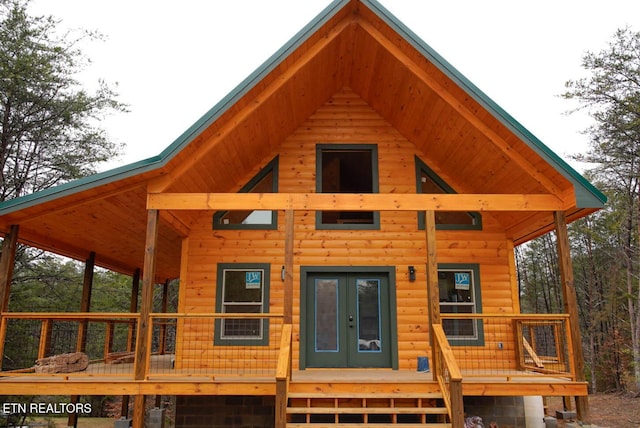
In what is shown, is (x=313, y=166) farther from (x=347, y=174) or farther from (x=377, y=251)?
(x=377, y=251)

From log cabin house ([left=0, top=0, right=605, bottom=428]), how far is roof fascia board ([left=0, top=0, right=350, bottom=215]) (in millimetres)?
23

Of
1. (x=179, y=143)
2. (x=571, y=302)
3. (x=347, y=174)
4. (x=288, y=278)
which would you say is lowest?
(x=571, y=302)

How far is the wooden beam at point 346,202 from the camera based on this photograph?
773 centimetres

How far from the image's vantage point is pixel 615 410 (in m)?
16.8

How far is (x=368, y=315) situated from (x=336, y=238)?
1589 millimetres

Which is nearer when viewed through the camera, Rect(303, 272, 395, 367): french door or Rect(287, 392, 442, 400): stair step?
Rect(287, 392, 442, 400): stair step

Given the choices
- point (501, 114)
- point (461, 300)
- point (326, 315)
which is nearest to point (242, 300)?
point (326, 315)

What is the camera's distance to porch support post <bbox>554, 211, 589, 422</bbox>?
725cm

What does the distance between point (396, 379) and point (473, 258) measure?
11.3ft

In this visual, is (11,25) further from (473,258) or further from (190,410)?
(473,258)

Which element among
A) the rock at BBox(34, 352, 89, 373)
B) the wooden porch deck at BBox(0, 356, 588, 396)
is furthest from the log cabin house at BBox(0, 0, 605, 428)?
the rock at BBox(34, 352, 89, 373)

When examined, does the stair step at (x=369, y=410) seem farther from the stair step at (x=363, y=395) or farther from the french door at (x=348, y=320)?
the french door at (x=348, y=320)

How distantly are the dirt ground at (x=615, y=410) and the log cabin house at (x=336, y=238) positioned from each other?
6.52 metres

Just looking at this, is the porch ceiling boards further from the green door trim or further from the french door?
the french door
